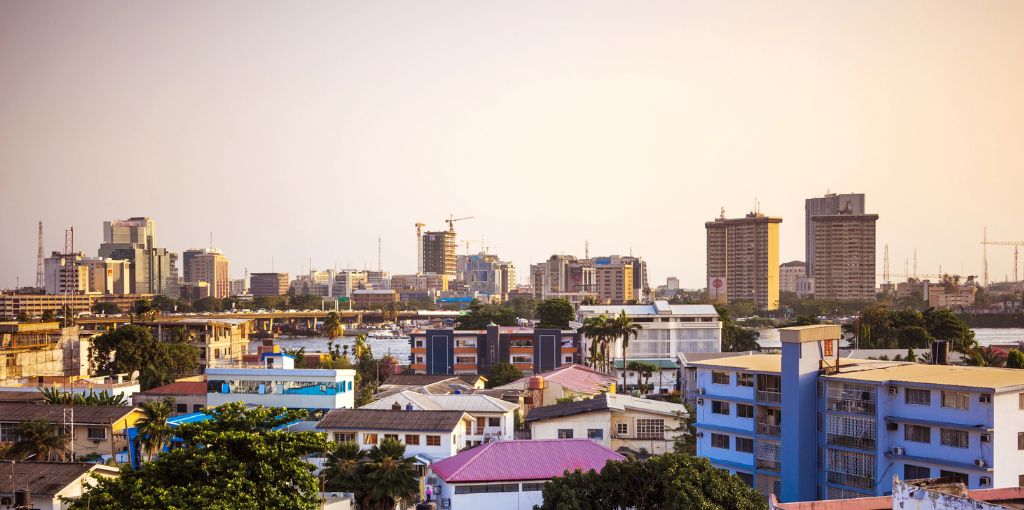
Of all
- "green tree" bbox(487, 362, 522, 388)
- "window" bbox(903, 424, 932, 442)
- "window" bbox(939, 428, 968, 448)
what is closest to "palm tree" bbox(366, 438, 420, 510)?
"window" bbox(903, 424, 932, 442)

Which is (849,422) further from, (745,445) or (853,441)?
(745,445)

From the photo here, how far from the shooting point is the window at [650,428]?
Result: 33.2m

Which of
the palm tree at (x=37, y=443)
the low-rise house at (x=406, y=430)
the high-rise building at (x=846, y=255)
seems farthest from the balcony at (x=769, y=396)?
the high-rise building at (x=846, y=255)

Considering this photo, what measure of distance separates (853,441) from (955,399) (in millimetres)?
2726

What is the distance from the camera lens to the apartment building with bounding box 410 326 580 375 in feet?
209

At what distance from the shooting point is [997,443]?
2191cm

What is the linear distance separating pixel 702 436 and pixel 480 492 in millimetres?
7176

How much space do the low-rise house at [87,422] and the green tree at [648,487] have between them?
18.9 meters

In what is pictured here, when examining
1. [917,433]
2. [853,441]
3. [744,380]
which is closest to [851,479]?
[853,441]

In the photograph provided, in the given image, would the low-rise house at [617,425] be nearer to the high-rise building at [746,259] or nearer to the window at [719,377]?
the window at [719,377]

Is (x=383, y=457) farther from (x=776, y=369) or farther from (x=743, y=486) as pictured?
(x=776, y=369)

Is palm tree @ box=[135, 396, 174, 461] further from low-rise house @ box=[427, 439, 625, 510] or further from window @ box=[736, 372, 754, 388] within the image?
window @ box=[736, 372, 754, 388]

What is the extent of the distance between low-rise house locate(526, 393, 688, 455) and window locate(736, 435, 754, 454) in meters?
5.35

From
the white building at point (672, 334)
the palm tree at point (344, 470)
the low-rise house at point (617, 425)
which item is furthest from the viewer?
the white building at point (672, 334)
